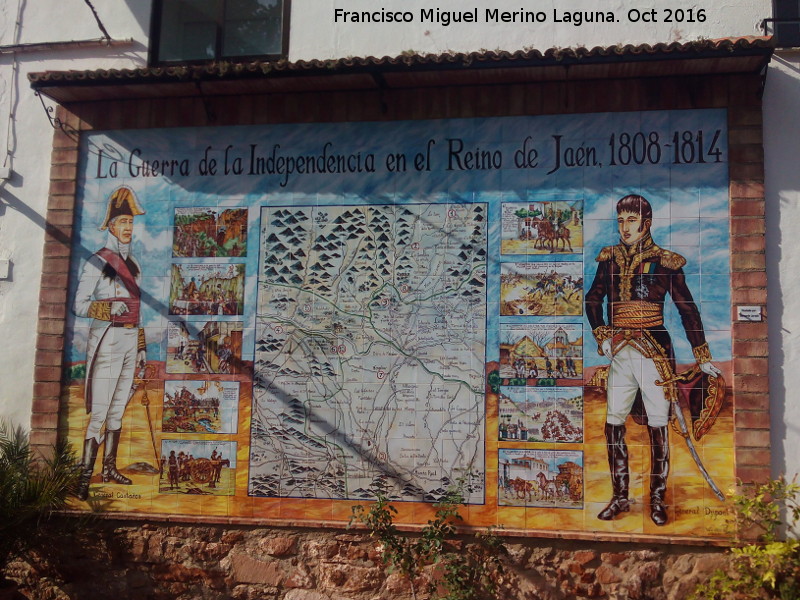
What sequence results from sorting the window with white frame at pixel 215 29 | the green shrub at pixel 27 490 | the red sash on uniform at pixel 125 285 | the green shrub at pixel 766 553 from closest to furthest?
the green shrub at pixel 766 553, the green shrub at pixel 27 490, the red sash on uniform at pixel 125 285, the window with white frame at pixel 215 29

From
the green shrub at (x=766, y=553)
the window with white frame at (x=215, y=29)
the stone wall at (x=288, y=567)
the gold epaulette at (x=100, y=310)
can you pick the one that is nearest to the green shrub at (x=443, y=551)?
the stone wall at (x=288, y=567)

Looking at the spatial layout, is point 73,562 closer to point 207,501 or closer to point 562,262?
point 207,501

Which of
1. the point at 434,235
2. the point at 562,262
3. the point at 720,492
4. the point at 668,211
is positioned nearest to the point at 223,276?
the point at 434,235

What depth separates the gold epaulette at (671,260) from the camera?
23.5 ft

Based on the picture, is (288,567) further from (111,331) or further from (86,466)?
(111,331)

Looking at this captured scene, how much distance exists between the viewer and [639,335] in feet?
23.4

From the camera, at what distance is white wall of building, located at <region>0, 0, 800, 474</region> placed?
7039mm

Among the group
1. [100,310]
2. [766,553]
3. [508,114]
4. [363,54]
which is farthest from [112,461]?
[766,553]

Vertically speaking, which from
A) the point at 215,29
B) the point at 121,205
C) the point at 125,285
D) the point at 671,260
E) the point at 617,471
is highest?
the point at 215,29

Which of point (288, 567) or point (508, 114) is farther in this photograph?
point (508, 114)

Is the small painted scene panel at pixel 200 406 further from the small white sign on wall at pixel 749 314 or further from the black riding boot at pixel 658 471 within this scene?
the small white sign on wall at pixel 749 314

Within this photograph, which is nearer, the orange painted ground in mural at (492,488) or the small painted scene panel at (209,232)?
the orange painted ground in mural at (492,488)

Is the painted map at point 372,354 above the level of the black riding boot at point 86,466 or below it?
above

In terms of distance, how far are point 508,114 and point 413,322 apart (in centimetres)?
209
